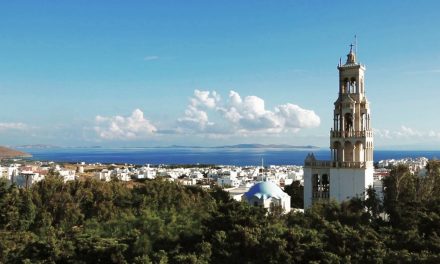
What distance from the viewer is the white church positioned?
92.2 ft

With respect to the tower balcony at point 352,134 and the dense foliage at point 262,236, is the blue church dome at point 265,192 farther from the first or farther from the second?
the dense foliage at point 262,236

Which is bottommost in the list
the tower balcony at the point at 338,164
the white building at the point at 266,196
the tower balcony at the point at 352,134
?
the white building at the point at 266,196

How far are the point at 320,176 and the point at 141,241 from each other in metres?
15.7

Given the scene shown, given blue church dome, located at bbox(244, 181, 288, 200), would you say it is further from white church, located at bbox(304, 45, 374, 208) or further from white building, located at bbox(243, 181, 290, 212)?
white church, located at bbox(304, 45, 374, 208)

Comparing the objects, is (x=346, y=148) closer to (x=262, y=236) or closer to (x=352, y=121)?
(x=352, y=121)

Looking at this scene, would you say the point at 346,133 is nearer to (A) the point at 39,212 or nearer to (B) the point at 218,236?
(B) the point at 218,236

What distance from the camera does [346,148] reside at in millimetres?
29062

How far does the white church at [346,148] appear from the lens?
28109mm

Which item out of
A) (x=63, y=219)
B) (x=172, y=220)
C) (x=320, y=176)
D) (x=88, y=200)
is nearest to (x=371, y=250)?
(x=172, y=220)

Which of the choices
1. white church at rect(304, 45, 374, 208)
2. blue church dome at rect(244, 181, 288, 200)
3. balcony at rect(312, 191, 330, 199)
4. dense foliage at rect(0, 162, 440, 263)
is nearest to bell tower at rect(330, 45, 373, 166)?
white church at rect(304, 45, 374, 208)

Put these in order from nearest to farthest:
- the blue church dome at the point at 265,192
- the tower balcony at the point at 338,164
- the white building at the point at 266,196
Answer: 1. the tower balcony at the point at 338,164
2. the white building at the point at 266,196
3. the blue church dome at the point at 265,192

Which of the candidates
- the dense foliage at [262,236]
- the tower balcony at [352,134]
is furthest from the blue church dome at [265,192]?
the dense foliage at [262,236]

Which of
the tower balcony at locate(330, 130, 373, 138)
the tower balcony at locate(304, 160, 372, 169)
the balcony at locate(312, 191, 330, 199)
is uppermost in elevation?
the tower balcony at locate(330, 130, 373, 138)

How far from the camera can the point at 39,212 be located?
27.7 metres
